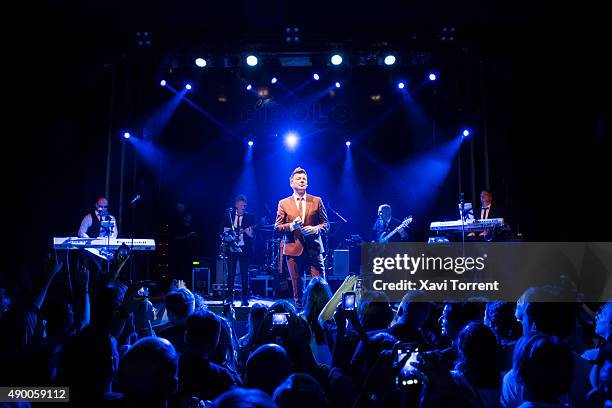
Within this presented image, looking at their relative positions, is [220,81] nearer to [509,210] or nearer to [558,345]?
[509,210]

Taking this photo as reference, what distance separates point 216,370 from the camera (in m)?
2.73

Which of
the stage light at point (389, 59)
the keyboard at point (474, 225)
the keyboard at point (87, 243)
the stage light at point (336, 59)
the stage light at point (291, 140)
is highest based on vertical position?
the stage light at point (389, 59)

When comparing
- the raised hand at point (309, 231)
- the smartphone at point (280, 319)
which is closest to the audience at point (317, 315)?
the smartphone at point (280, 319)

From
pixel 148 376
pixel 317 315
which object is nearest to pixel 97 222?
pixel 317 315

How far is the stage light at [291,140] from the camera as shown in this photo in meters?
15.0

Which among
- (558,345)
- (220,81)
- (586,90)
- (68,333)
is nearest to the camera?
(558,345)

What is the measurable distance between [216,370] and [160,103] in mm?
11994

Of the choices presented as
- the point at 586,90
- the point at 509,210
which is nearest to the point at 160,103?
the point at 509,210

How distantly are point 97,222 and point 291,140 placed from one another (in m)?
6.85

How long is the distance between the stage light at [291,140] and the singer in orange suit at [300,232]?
20.8 feet

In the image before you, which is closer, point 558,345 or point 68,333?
point 558,345

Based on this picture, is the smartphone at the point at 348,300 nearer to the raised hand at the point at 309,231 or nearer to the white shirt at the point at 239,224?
the raised hand at the point at 309,231

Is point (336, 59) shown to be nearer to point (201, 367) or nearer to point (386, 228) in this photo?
point (386, 228)

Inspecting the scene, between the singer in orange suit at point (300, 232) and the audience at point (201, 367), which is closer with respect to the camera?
the audience at point (201, 367)
